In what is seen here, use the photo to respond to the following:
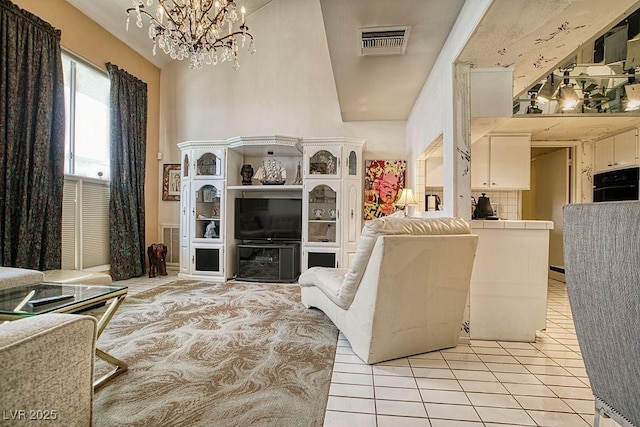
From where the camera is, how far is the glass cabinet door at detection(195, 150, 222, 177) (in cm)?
475

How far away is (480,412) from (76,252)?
15.4 ft

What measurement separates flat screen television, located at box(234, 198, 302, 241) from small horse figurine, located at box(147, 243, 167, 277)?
122 cm

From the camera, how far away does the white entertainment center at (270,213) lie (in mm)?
4535

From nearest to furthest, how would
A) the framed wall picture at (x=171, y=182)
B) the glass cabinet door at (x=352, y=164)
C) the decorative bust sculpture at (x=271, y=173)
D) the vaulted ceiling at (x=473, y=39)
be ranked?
1. the vaulted ceiling at (x=473, y=39)
2. the glass cabinet door at (x=352, y=164)
3. the decorative bust sculpture at (x=271, y=173)
4. the framed wall picture at (x=171, y=182)

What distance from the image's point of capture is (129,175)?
4703 millimetres

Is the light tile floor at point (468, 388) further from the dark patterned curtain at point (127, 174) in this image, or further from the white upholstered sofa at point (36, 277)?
the dark patterned curtain at point (127, 174)

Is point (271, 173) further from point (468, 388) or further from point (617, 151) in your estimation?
point (617, 151)

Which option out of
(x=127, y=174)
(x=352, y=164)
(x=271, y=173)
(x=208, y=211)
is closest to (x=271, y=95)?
(x=271, y=173)

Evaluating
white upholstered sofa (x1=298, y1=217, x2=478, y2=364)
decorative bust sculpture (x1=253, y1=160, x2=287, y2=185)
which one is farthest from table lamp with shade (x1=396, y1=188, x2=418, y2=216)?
white upholstered sofa (x1=298, y1=217, x2=478, y2=364)

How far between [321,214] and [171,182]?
109 inches

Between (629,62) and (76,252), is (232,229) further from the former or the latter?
(629,62)

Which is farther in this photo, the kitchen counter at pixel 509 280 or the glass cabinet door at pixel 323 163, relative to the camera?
the glass cabinet door at pixel 323 163

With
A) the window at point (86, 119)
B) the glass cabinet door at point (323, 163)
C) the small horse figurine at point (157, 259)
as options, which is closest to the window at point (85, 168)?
the window at point (86, 119)

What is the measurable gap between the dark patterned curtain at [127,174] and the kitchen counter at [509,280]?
4.57 meters
